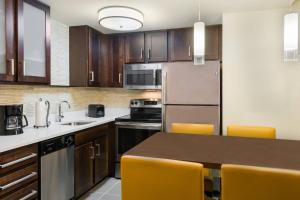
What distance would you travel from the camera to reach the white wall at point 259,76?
261cm

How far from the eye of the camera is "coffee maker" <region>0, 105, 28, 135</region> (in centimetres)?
199

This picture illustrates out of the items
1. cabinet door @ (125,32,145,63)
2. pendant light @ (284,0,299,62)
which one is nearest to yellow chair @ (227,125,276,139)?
pendant light @ (284,0,299,62)

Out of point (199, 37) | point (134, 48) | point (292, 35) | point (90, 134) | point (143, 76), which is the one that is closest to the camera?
point (292, 35)

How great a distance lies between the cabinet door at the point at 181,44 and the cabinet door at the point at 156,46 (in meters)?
0.09

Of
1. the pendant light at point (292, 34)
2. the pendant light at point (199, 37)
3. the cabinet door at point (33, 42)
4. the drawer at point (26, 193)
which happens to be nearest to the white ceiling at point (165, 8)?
the cabinet door at point (33, 42)

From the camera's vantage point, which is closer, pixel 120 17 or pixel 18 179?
pixel 18 179

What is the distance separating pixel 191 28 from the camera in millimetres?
3189

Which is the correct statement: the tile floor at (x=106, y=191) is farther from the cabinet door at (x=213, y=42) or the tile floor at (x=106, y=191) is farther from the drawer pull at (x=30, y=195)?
the cabinet door at (x=213, y=42)

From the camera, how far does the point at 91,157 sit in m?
2.71

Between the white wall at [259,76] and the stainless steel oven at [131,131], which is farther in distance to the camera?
the stainless steel oven at [131,131]

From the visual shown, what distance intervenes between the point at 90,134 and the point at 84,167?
376 millimetres

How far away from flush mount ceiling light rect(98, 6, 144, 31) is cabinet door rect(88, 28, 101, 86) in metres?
0.89

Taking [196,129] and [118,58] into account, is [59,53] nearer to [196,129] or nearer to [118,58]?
[118,58]

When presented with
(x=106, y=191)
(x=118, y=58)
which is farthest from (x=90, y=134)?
(x=118, y=58)
